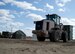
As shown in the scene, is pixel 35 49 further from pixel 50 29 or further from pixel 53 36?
pixel 50 29

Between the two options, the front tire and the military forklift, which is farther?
the military forklift

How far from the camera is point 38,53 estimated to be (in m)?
10.0

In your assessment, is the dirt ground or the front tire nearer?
the dirt ground

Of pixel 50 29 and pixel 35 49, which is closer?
pixel 35 49

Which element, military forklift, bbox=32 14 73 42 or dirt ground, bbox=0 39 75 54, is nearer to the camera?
dirt ground, bbox=0 39 75 54

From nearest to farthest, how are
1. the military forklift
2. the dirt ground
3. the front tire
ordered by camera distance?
the dirt ground → the front tire → the military forklift

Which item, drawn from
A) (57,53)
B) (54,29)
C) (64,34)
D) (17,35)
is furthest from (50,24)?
(17,35)

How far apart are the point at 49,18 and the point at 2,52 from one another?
15.4 meters

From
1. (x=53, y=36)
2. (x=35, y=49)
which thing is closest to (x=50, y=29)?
(x=53, y=36)

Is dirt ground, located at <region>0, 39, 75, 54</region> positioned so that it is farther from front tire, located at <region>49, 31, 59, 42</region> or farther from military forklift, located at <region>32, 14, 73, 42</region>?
military forklift, located at <region>32, 14, 73, 42</region>

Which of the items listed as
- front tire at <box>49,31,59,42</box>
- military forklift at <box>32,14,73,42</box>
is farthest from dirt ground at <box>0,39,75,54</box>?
military forklift at <box>32,14,73,42</box>

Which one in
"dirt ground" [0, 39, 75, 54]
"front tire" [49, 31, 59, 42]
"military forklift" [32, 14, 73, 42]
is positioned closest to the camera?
"dirt ground" [0, 39, 75, 54]

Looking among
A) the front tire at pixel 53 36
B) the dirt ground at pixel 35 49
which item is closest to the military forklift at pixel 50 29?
the front tire at pixel 53 36

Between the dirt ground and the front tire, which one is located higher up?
the front tire
